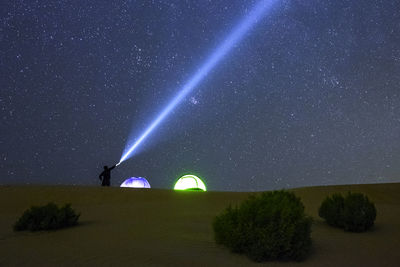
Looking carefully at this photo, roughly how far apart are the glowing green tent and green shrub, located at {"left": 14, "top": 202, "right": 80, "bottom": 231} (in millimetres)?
14353

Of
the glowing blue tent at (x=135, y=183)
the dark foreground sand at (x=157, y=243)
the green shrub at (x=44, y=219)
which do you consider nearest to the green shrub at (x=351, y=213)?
the dark foreground sand at (x=157, y=243)

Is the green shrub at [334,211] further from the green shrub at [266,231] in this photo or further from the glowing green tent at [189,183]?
the glowing green tent at [189,183]

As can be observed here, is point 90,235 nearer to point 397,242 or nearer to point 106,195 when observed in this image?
point 397,242

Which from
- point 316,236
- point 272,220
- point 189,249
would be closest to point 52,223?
point 189,249

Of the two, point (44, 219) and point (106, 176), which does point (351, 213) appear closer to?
point (44, 219)

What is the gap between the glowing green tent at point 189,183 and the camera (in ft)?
76.5

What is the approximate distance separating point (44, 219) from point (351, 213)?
709 cm

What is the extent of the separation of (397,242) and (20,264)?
696 centimetres

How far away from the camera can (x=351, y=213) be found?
28.0ft

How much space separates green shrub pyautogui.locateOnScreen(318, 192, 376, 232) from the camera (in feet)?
27.7

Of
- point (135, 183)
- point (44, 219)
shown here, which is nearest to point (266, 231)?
point (44, 219)

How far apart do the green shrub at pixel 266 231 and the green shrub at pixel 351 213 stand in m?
2.54

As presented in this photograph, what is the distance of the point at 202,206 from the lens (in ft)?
46.0

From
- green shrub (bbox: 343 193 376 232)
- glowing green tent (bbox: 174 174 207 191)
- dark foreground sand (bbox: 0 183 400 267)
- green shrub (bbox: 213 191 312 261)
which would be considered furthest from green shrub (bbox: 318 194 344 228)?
glowing green tent (bbox: 174 174 207 191)
